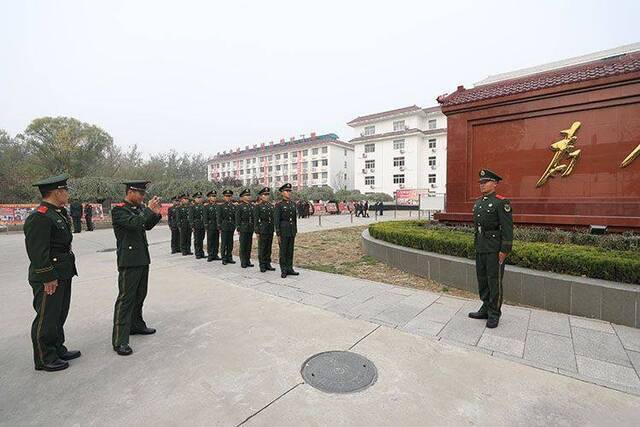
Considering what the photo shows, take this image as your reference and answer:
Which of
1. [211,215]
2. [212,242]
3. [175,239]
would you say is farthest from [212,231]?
[175,239]

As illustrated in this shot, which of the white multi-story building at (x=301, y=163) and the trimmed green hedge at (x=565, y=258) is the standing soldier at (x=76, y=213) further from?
the white multi-story building at (x=301, y=163)

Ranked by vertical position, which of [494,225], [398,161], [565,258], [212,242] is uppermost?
[398,161]

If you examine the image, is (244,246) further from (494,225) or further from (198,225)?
(494,225)

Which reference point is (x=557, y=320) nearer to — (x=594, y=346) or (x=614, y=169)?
(x=594, y=346)

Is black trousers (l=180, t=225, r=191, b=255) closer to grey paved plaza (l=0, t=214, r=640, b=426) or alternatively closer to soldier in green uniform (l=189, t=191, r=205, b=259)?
soldier in green uniform (l=189, t=191, r=205, b=259)

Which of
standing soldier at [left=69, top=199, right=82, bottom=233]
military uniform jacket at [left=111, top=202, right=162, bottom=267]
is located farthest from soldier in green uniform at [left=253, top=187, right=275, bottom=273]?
standing soldier at [left=69, top=199, right=82, bottom=233]

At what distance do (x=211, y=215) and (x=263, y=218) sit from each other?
7.07 feet

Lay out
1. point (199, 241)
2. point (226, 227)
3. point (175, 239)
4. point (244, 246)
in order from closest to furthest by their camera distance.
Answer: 1. point (244, 246)
2. point (226, 227)
3. point (199, 241)
4. point (175, 239)

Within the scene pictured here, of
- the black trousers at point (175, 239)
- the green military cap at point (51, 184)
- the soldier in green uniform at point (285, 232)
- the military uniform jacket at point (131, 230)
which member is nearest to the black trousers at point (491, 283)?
the soldier in green uniform at point (285, 232)

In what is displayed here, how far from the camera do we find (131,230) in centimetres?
346

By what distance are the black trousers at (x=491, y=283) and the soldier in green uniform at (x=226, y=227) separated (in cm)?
555

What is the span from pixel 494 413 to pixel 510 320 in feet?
6.60

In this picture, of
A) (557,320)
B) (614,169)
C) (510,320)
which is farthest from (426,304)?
(614,169)

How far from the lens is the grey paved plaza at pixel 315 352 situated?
2.23 meters
